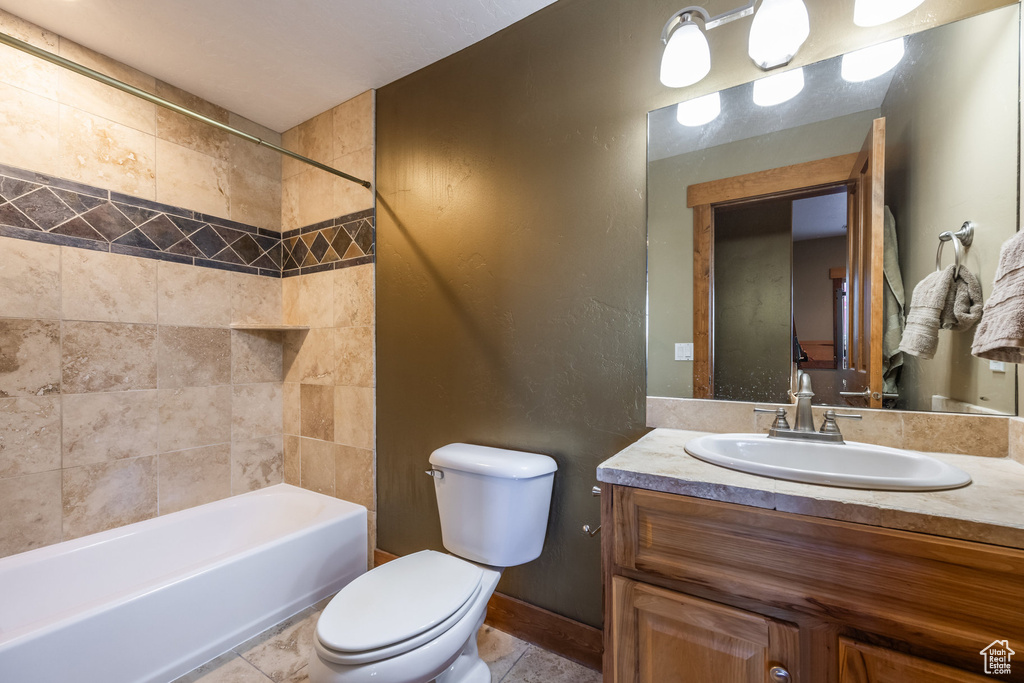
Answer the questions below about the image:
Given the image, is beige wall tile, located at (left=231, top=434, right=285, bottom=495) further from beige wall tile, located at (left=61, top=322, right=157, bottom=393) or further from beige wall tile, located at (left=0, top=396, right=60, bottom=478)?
beige wall tile, located at (left=0, top=396, right=60, bottom=478)

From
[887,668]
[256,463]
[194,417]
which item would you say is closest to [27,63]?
[194,417]

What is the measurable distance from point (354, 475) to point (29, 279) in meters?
1.48

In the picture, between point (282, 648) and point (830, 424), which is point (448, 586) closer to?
point (282, 648)

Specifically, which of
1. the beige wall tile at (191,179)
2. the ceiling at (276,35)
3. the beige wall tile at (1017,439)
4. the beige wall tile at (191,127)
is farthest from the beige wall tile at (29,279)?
the beige wall tile at (1017,439)

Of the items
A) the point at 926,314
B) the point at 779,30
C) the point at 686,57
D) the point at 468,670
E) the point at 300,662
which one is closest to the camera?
the point at 926,314

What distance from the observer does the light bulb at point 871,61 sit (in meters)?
1.12

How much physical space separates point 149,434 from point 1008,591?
2720 mm

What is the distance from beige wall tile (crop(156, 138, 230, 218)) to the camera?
203cm

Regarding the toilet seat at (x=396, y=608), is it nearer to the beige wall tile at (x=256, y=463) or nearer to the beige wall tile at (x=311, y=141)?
the beige wall tile at (x=256, y=463)

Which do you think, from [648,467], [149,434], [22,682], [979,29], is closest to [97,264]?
[149,434]

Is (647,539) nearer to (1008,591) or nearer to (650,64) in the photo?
(1008,591)

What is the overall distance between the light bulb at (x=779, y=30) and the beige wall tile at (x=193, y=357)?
255 cm

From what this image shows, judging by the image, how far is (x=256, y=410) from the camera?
2.36 meters

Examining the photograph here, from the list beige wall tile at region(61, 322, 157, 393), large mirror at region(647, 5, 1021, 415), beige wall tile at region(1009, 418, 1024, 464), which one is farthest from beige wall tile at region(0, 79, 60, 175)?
beige wall tile at region(1009, 418, 1024, 464)
